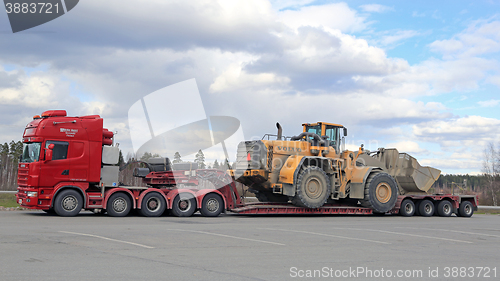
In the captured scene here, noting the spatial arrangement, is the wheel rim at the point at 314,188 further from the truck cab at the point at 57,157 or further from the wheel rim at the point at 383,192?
the truck cab at the point at 57,157

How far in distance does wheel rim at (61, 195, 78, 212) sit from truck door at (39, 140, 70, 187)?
70cm

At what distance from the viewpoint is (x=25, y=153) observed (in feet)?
57.6

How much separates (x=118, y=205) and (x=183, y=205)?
8.46 feet

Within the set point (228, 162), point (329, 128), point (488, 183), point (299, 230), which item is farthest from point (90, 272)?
point (488, 183)

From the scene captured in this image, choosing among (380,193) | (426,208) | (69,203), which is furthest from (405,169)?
(69,203)

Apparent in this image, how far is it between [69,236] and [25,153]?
775cm

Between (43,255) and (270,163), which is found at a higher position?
(270,163)

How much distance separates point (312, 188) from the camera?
20.7 meters

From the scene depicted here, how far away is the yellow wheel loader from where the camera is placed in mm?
20500

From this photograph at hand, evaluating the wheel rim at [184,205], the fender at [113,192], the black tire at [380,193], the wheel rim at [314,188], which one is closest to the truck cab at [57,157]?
the fender at [113,192]

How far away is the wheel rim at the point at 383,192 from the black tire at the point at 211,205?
7776 millimetres

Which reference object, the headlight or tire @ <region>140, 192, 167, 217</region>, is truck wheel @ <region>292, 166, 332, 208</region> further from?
the headlight

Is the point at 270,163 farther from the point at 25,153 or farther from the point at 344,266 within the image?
the point at 344,266

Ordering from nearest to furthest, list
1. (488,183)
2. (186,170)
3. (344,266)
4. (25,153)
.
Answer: (344,266) → (25,153) → (186,170) → (488,183)
